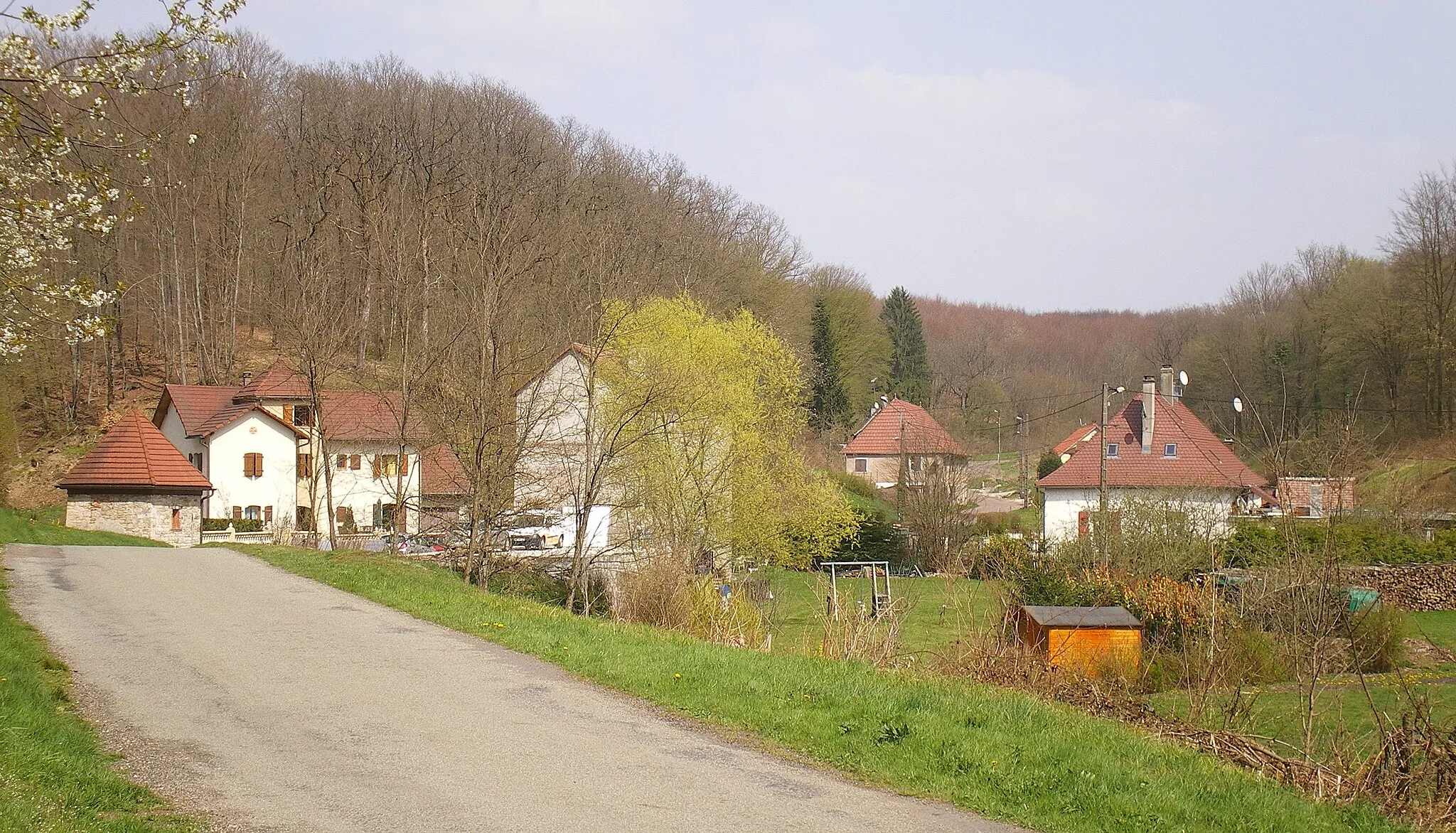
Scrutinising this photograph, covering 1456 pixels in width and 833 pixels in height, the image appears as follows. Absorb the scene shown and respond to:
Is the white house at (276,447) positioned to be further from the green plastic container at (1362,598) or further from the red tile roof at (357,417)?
the green plastic container at (1362,598)

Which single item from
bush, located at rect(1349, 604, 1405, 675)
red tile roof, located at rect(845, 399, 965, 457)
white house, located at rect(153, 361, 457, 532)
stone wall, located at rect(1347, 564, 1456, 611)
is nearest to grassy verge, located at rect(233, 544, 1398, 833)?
bush, located at rect(1349, 604, 1405, 675)

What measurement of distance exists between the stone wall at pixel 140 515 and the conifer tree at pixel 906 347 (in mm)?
53810

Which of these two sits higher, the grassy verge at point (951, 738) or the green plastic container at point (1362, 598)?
the grassy verge at point (951, 738)

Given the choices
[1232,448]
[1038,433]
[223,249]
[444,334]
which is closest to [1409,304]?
[1232,448]

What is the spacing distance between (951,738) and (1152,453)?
4320 cm

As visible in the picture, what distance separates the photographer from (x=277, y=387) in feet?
158

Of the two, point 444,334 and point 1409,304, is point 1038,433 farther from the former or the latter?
point 444,334

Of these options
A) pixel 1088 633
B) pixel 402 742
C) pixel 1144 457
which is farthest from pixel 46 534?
pixel 1144 457

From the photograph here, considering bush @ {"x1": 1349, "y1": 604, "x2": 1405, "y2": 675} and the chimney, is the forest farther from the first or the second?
bush @ {"x1": 1349, "y1": 604, "x2": 1405, "y2": 675}

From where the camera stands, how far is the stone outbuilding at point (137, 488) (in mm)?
38469

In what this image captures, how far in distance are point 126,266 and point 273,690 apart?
4482 centimetres

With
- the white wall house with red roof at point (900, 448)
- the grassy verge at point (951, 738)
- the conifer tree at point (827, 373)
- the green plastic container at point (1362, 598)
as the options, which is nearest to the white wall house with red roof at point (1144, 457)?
the white wall house with red roof at point (900, 448)

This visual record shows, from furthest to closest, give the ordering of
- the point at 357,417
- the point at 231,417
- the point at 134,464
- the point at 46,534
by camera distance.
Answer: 1. the point at 231,417
2. the point at 357,417
3. the point at 134,464
4. the point at 46,534

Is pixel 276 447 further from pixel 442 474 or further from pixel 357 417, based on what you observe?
pixel 442 474
